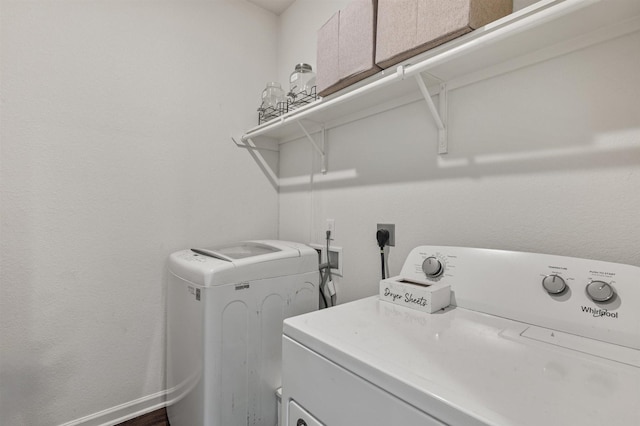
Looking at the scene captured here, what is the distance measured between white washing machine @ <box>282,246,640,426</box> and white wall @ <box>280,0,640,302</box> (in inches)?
6.5

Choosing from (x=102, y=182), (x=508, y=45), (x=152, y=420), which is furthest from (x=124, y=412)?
(x=508, y=45)

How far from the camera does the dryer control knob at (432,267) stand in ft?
3.26

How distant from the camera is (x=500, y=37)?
2.56ft

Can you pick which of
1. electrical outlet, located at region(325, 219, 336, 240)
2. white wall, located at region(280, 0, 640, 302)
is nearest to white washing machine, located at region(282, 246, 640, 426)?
white wall, located at region(280, 0, 640, 302)

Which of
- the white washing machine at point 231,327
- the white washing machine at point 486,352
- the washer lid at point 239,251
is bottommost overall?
the white washing machine at point 231,327

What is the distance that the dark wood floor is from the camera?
155 centimetres

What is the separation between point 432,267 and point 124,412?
1.73m

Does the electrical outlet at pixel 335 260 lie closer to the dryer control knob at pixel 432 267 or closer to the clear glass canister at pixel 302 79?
the dryer control knob at pixel 432 267

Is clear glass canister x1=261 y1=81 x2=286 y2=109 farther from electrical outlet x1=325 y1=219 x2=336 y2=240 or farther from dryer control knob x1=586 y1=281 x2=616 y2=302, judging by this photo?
dryer control knob x1=586 y1=281 x2=616 y2=302

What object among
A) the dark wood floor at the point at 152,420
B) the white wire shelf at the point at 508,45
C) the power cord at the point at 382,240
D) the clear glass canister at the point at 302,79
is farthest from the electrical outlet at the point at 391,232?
the dark wood floor at the point at 152,420

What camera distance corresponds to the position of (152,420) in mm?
1582

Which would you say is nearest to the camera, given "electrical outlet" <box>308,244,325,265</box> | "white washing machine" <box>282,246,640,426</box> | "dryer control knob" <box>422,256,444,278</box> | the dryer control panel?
"white washing machine" <box>282,246,640,426</box>

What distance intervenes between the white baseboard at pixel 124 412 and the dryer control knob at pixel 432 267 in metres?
1.61

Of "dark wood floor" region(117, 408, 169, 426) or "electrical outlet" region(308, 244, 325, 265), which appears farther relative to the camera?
"electrical outlet" region(308, 244, 325, 265)
